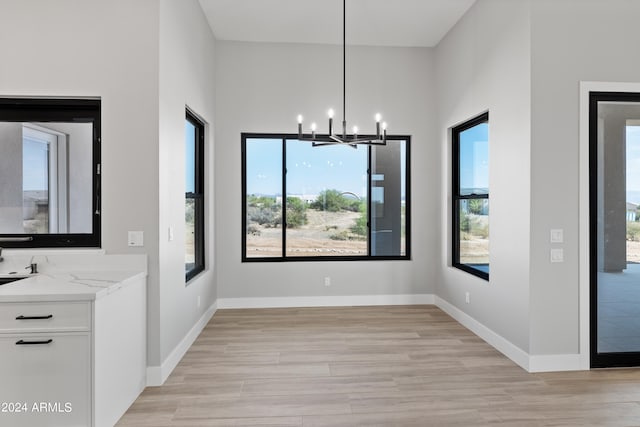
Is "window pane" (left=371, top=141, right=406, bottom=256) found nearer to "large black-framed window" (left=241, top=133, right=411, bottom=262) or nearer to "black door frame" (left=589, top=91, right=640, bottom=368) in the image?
"large black-framed window" (left=241, top=133, right=411, bottom=262)

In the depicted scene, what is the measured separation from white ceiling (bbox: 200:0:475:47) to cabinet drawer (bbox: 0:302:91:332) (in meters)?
3.40

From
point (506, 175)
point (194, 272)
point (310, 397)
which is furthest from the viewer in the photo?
point (194, 272)

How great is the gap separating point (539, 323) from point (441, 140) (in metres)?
2.71

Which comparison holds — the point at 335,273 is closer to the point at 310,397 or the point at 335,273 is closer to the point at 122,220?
the point at 310,397

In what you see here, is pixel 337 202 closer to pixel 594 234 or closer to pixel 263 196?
pixel 263 196

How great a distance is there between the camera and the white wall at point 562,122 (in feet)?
10.3

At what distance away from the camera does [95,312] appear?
2.18 metres

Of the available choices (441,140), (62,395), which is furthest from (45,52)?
(441,140)

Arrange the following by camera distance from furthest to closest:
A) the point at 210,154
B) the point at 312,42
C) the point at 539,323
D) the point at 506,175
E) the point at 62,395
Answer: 1. the point at 312,42
2. the point at 210,154
3. the point at 506,175
4. the point at 539,323
5. the point at 62,395

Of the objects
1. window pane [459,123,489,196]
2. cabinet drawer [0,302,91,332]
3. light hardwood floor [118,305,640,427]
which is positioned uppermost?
window pane [459,123,489,196]

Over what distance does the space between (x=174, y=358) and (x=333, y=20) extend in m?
3.97

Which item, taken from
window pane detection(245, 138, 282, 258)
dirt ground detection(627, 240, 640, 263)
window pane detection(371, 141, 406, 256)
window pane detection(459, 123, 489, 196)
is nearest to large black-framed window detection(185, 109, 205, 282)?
window pane detection(245, 138, 282, 258)

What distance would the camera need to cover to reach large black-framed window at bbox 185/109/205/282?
405cm

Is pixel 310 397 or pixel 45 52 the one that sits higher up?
pixel 45 52
